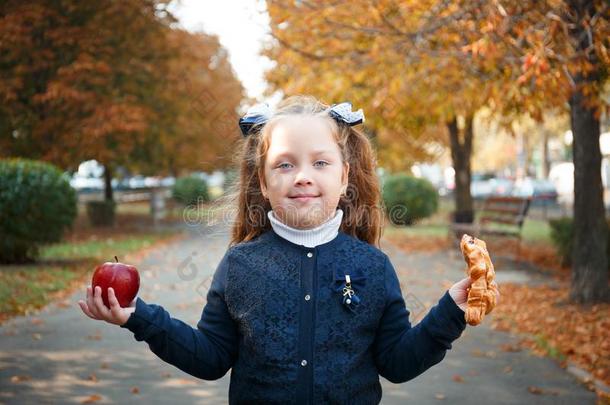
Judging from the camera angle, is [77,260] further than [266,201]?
Yes

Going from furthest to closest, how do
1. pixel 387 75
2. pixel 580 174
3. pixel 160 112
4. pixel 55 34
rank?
pixel 160 112 → pixel 55 34 → pixel 387 75 → pixel 580 174

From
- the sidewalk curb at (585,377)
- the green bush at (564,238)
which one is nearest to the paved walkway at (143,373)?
the sidewalk curb at (585,377)

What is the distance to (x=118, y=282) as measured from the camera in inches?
85.0

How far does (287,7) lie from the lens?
8242 mm

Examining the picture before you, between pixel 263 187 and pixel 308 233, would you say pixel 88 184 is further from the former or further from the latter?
pixel 308 233

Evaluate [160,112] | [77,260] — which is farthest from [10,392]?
[160,112]

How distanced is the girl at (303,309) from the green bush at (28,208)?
8.98m

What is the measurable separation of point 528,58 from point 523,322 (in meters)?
3.03

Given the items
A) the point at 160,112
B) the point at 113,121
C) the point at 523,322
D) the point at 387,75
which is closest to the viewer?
the point at 523,322

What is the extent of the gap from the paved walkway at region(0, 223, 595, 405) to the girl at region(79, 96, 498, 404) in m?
0.81

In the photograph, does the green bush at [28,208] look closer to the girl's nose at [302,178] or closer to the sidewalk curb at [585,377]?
the sidewalk curb at [585,377]

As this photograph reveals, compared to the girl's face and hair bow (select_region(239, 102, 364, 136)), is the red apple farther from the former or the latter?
hair bow (select_region(239, 102, 364, 136))

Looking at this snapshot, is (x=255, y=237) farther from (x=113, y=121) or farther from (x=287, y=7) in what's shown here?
(x=113, y=121)

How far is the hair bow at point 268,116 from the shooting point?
2.45 m
